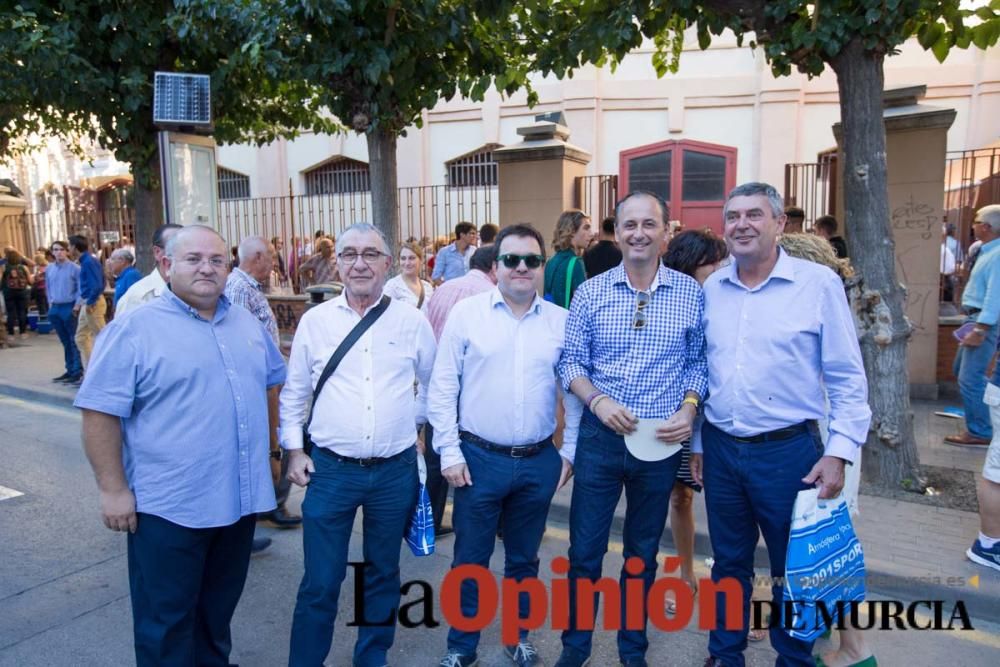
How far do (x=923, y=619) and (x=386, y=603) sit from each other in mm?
2774

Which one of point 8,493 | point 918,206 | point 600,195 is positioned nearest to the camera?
point 8,493

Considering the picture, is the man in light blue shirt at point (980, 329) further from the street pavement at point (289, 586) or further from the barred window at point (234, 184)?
Answer: the barred window at point (234, 184)

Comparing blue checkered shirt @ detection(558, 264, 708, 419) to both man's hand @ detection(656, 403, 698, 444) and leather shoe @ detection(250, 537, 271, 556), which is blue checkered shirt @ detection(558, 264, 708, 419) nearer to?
man's hand @ detection(656, 403, 698, 444)

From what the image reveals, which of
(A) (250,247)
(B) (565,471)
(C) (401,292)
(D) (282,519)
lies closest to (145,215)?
(C) (401,292)

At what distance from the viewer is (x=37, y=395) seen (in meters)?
9.13

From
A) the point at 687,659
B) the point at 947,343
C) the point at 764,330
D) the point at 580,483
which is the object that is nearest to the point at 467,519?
the point at 580,483

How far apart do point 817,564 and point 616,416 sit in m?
0.92

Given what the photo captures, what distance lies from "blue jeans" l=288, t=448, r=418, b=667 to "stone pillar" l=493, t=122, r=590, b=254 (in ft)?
21.6

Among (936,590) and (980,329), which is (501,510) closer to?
(936,590)

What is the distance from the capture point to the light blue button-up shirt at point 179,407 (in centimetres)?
252

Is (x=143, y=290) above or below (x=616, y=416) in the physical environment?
above

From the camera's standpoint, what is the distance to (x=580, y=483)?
121 inches

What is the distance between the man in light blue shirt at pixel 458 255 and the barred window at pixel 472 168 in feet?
22.8

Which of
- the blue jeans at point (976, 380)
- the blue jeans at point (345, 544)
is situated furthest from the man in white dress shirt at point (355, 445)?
the blue jeans at point (976, 380)
